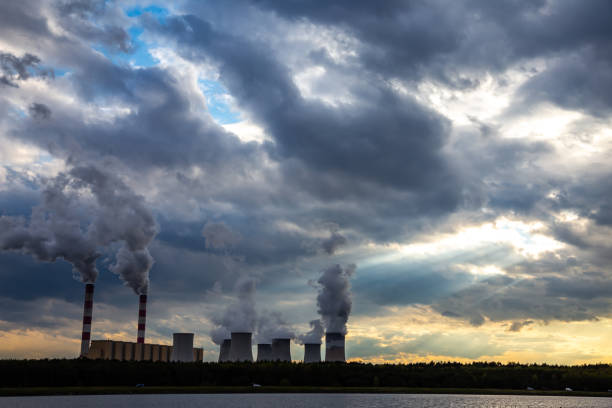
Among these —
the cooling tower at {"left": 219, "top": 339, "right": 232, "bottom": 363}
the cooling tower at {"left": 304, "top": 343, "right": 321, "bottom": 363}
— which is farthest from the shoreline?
the cooling tower at {"left": 219, "top": 339, "right": 232, "bottom": 363}

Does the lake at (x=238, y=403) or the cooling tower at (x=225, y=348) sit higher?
the cooling tower at (x=225, y=348)

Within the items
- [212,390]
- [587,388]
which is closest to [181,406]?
[212,390]

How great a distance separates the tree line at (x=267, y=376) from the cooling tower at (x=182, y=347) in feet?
10.2

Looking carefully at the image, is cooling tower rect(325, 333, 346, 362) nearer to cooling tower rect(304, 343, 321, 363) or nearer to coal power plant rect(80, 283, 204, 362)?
cooling tower rect(304, 343, 321, 363)

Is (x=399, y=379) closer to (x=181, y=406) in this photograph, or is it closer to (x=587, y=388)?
(x=587, y=388)

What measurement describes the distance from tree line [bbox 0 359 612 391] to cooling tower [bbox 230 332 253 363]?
193 cm

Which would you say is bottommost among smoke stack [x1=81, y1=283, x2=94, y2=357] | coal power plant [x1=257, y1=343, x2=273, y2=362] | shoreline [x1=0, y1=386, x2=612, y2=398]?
shoreline [x1=0, y1=386, x2=612, y2=398]

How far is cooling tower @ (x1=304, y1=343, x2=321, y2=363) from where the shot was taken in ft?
412

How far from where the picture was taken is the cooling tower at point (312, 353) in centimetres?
12550

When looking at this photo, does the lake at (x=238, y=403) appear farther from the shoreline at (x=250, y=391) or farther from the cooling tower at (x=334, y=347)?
the cooling tower at (x=334, y=347)

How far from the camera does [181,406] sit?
2739 inches

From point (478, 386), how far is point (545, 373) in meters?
24.7

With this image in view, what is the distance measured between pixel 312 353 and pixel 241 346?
1700cm

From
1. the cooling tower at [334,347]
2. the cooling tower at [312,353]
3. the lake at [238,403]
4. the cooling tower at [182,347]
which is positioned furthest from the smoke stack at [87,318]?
the cooling tower at [334,347]
